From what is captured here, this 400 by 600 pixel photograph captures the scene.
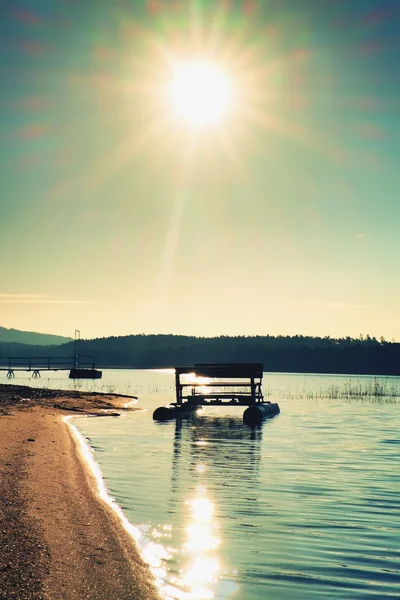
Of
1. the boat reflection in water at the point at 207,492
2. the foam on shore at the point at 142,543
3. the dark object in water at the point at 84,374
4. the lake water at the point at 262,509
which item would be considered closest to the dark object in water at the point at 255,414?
the boat reflection in water at the point at 207,492

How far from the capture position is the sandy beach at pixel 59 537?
7625 mm

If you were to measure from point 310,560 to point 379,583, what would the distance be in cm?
128

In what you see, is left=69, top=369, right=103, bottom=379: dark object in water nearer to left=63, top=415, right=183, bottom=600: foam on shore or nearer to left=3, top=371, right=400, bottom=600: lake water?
left=3, top=371, right=400, bottom=600: lake water

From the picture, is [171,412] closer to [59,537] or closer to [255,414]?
[255,414]

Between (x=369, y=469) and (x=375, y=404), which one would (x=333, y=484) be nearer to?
Result: (x=369, y=469)

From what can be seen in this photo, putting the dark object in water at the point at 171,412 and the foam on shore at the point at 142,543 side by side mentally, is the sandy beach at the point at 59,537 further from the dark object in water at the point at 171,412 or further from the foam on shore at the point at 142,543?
the dark object in water at the point at 171,412

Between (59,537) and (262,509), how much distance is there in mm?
4887

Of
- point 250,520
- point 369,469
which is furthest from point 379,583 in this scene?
point 369,469

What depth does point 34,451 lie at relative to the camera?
18625 millimetres

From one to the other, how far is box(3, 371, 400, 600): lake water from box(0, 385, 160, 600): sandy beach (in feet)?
1.68

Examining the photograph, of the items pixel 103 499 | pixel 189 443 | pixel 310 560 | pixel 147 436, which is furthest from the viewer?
pixel 147 436

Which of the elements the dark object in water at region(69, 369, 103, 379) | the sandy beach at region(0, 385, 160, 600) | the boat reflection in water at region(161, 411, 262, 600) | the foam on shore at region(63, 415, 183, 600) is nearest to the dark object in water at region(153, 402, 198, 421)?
the boat reflection in water at region(161, 411, 262, 600)

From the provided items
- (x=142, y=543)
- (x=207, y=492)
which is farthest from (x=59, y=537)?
(x=207, y=492)

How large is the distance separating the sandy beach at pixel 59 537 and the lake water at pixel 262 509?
20.2 inches
